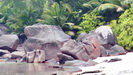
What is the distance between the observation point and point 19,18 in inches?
1027

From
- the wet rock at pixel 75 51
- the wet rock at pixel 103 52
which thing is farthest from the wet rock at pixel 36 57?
the wet rock at pixel 103 52

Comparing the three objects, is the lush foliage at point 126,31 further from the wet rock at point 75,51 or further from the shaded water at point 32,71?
the shaded water at point 32,71

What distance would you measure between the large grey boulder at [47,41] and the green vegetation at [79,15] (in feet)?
11.3

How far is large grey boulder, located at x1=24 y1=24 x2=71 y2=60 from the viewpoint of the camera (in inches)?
694

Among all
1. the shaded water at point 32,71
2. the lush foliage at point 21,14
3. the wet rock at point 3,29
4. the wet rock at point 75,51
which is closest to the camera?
the shaded water at point 32,71

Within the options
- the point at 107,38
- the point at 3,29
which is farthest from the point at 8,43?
the point at 3,29

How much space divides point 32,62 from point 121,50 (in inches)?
230

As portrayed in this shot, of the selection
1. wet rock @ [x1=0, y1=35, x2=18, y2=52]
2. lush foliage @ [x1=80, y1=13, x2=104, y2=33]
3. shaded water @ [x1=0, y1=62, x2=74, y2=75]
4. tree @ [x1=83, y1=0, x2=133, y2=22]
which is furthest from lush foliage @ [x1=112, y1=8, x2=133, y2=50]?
wet rock @ [x1=0, y1=35, x2=18, y2=52]

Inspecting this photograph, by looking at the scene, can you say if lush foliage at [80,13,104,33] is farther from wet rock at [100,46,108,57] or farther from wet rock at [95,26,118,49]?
wet rock at [100,46,108,57]

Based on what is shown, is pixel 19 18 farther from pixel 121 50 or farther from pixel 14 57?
pixel 121 50

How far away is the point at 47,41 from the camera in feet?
58.9

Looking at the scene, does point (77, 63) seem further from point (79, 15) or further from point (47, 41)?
point (79, 15)

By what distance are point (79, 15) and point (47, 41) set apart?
25.7 ft

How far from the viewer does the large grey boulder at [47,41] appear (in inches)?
694
